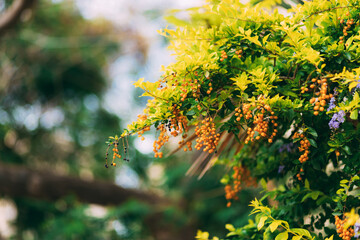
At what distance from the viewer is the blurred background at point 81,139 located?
16.9 feet

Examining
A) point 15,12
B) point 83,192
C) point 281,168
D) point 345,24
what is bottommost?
point 281,168

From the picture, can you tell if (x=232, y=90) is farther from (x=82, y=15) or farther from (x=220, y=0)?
(x=82, y=15)

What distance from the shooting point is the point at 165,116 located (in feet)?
4.67

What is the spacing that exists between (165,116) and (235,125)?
0.91 feet

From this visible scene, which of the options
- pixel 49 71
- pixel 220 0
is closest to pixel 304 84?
pixel 220 0

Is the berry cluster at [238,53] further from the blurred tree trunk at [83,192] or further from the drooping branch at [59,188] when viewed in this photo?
the drooping branch at [59,188]

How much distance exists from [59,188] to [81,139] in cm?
153

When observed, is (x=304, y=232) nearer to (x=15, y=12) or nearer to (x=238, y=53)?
(x=238, y=53)

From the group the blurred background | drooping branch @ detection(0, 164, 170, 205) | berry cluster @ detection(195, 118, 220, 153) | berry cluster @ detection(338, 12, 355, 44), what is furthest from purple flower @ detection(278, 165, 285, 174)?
drooping branch @ detection(0, 164, 170, 205)

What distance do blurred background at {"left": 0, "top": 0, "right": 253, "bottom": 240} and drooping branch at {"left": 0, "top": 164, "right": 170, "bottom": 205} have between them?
0.05 feet

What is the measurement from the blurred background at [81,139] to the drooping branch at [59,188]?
0.01 meters

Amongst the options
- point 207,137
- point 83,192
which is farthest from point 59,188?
point 207,137

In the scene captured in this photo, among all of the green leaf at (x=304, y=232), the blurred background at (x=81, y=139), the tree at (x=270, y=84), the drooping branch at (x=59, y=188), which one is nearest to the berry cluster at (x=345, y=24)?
the tree at (x=270, y=84)

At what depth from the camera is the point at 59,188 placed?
5246mm
